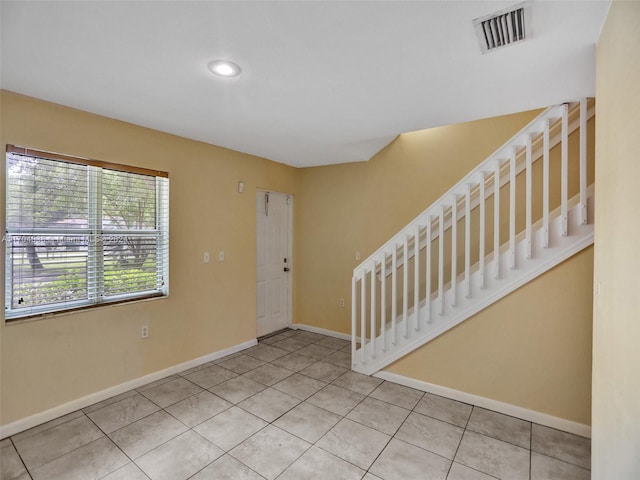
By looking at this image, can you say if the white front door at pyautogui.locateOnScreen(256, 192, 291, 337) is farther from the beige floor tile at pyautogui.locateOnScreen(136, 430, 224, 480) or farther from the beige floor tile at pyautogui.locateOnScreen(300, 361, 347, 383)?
the beige floor tile at pyautogui.locateOnScreen(136, 430, 224, 480)

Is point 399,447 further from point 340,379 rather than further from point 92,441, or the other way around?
point 92,441

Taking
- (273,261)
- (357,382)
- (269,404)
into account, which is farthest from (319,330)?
(269,404)

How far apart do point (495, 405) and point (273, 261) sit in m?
3.12

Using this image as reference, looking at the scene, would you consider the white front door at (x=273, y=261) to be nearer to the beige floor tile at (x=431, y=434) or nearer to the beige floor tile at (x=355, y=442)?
the beige floor tile at (x=355, y=442)

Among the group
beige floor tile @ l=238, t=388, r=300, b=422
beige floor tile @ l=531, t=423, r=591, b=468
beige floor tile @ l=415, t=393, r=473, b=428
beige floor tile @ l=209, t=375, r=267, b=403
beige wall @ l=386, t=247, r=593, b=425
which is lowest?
beige floor tile @ l=415, t=393, r=473, b=428

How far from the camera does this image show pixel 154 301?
2959 mm

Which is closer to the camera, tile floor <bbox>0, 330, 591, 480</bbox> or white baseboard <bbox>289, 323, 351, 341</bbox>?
tile floor <bbox>0, 330, 591, 480</bbox>

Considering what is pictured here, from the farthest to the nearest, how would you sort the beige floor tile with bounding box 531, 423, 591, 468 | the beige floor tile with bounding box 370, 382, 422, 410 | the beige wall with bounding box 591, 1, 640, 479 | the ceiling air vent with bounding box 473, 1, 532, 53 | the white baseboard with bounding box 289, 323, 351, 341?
the white baseboard with bounding box 289, 323, 351, 341, the beige floor tile with bounding box 370, 382, 422, 410, the beige floor tile with bounding box 531, 423, 591, 468, the ceiling air vent with bounding box 473, 1, 532, 53, the beige wall with bounding box 591, 1, 640, 479

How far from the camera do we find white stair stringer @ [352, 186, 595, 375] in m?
2.25

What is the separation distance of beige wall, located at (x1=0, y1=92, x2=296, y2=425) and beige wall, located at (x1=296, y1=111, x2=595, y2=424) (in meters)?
0.99

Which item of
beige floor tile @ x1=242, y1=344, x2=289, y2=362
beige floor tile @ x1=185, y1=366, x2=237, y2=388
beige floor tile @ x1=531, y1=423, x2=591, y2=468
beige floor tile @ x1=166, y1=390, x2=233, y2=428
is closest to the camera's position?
beige floor tile @ x1=531, y1=423, x2=591, y2=468

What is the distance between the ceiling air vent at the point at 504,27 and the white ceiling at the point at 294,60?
4cm

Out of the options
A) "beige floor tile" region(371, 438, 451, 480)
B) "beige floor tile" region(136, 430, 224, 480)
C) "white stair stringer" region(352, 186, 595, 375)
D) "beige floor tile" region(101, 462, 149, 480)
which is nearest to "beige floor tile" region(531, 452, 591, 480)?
"beige floor tile" region(371, 438, 451, 480)

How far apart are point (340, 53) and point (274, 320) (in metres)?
3.72
